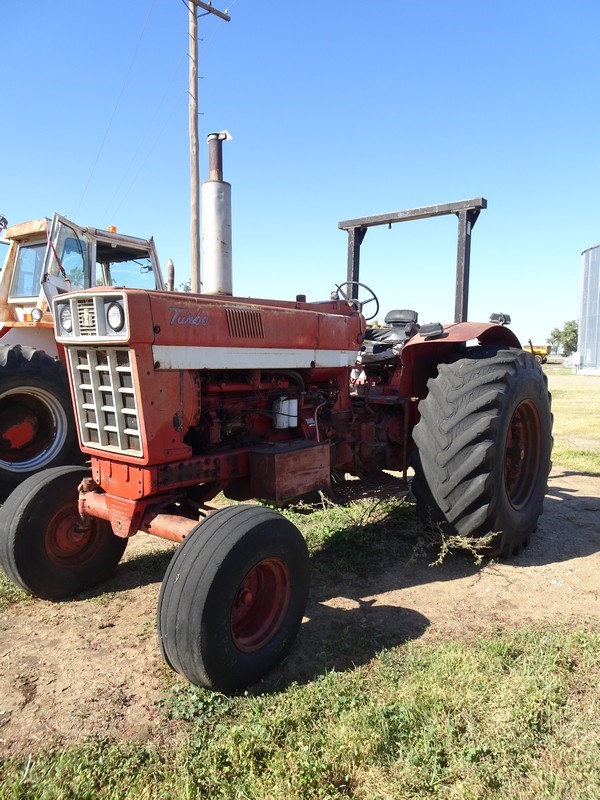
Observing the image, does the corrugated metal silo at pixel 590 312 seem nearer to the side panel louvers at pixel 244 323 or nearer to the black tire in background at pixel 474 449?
the black tire in background at pixel 474 449

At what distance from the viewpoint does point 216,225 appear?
3.82 metres

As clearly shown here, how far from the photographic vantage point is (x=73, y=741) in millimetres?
2258

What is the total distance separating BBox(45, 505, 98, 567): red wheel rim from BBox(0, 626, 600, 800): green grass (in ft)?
4.21

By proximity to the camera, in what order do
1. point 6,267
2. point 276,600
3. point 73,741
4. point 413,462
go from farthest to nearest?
point 6,267 → point 413,462 → point 276,600 → point 73,741

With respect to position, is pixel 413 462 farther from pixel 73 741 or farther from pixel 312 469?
pixel 73 741

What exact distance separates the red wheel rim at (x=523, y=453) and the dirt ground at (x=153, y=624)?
410 mm

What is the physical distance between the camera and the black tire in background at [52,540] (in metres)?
3.32

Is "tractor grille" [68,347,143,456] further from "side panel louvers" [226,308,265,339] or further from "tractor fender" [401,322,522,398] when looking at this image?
"tractor fender" [401,322,522,398]

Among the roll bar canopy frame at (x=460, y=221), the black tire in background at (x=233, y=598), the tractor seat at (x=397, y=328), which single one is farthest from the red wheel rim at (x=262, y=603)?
the roll bar canopy frame at (x=460, y=221)

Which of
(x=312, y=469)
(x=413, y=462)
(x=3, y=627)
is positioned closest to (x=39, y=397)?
(x=3, y=627)

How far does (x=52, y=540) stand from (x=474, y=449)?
8.51 feet

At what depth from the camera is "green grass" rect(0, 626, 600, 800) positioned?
1.98m

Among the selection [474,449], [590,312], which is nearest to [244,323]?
[474,449]

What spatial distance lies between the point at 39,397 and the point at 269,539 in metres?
3.73
